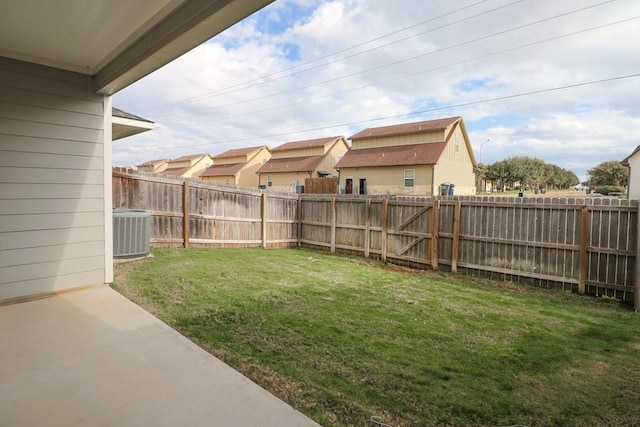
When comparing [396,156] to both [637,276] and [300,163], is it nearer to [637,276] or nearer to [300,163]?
[300,163]

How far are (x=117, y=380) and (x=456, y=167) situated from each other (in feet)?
77.4

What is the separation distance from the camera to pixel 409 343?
3.48 m

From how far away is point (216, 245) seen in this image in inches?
360

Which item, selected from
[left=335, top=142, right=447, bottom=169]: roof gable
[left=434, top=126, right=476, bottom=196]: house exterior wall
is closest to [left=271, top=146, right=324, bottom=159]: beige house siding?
[left=335, top=142, right=447, bottom=169]: roof gable

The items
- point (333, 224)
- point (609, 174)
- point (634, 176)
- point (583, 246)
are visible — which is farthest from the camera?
point (609, 174)

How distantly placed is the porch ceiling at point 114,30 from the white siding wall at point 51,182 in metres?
0.40

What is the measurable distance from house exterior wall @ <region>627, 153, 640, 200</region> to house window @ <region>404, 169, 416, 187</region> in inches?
491

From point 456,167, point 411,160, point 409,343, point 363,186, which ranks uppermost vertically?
point 411,160

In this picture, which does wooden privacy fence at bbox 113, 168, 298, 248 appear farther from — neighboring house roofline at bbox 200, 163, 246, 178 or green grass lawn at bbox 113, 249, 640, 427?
neighboring house roofline at bbox 200, 163, 246, 178

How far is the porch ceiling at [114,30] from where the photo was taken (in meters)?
2.50

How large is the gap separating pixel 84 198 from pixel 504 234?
709 centimetres

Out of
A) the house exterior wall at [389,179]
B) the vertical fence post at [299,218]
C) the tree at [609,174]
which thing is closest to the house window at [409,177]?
the house exterior wall at [389,179]

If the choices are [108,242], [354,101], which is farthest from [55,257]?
[354,101]

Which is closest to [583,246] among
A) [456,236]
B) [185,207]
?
[456,236]
